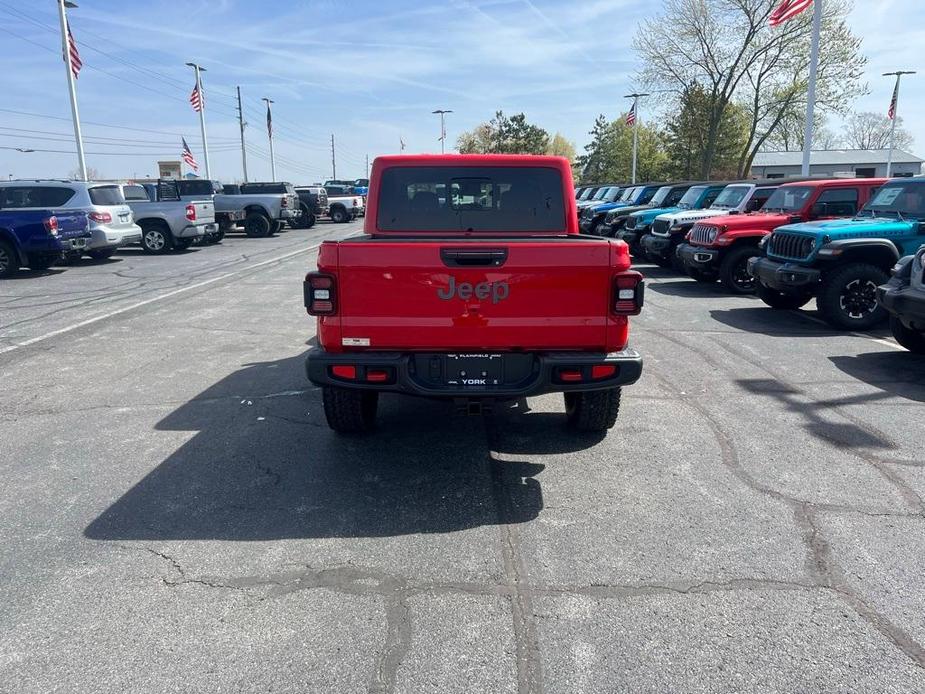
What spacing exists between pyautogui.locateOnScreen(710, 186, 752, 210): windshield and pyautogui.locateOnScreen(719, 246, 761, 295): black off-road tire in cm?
284

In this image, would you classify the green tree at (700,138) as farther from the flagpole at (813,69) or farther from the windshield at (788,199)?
the windshield at (788,199)

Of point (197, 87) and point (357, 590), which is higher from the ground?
point (197, 87)

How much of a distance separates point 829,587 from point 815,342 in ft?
19.2

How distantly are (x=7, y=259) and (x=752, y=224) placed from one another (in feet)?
48.3

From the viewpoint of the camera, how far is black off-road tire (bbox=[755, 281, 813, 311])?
1038cm

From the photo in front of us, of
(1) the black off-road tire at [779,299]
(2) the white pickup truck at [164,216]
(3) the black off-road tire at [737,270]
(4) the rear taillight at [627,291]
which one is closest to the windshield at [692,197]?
(3) the black off-road tire at [737,270]

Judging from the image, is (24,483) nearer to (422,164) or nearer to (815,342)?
(422,164)

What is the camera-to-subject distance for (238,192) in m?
29.3

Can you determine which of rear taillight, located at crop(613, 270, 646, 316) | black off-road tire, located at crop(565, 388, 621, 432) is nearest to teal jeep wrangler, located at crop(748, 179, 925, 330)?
black off-road tire, located at crop(565, 388, 621, 432)

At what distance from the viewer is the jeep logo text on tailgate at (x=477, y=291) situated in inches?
159

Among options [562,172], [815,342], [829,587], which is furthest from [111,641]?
[815,342]

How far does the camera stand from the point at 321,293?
4070 mm

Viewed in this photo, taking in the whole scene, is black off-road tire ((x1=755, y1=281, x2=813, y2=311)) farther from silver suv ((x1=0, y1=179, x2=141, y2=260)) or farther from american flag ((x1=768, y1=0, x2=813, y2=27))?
silver suv ((x1=0, y1=179, x2=141, y2=260))

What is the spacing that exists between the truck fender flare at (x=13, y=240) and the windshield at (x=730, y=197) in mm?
14750
